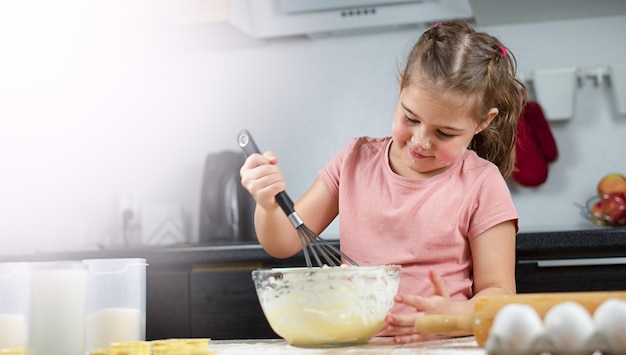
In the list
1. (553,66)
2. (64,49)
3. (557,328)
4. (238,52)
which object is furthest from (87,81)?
(557,328)

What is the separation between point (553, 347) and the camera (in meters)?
0.73

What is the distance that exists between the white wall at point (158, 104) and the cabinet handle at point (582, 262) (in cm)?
60

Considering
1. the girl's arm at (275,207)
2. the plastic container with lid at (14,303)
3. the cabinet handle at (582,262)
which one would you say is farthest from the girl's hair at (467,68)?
the cabinet handle at (582,262)

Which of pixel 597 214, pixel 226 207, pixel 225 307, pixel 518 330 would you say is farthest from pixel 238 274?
pixel 518 330

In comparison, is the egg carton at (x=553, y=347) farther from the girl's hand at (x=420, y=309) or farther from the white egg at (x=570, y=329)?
the girl's hand at (x=420, y=309)

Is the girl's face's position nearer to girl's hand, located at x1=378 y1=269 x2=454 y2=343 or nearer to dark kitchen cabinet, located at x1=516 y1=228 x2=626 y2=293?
girl's hand, located at x1=378 y1=269 x2=454 y2=343

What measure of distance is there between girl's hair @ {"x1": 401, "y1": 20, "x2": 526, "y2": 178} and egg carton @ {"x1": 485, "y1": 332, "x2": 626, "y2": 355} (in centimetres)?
61

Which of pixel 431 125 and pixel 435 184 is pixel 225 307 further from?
pixel 431 125

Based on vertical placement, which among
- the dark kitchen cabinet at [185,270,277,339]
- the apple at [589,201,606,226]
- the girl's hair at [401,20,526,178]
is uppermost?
the girl's hair at [401,20,526,178]

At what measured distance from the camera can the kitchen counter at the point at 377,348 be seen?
0.96m

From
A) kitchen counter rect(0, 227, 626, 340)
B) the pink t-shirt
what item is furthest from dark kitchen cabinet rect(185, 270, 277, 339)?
the pink t-shirt

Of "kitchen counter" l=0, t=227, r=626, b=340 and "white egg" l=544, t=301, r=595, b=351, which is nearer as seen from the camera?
"white egg" l=544, t=301, r=595, b=351

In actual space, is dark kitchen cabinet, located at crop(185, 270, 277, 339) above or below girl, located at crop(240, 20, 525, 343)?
below

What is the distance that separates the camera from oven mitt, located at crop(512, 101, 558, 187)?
8.70 ft
